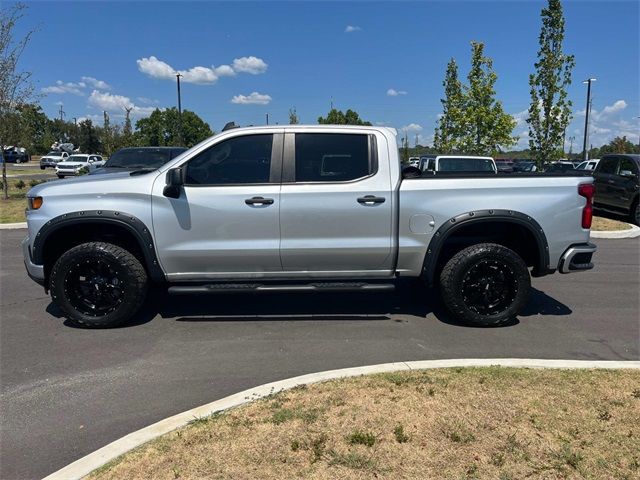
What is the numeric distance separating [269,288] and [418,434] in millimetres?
2430

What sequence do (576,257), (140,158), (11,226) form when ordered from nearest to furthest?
1. (576,257)
2. (140,158)
3. (11,226)

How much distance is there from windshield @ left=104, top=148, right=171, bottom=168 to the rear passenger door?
23.8 ft

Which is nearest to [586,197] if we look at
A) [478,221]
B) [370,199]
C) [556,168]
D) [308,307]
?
[478,221]

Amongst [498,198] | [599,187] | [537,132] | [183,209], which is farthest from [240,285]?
[537,132]

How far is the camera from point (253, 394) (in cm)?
373

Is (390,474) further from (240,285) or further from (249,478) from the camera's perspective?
(240,285)

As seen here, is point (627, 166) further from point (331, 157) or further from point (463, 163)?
point (331, 157)

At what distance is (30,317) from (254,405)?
11.9 ft

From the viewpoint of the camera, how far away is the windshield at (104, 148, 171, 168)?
38.2ft

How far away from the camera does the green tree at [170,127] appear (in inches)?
2074

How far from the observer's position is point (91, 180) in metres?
5.27

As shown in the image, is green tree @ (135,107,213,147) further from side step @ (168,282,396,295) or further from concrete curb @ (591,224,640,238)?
side step @ (168,282,396,295)

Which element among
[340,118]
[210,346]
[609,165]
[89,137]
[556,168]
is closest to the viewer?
[210,346]

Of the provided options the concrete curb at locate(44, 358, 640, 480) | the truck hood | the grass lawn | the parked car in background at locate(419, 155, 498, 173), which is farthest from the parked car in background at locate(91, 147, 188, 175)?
the grass lawn
